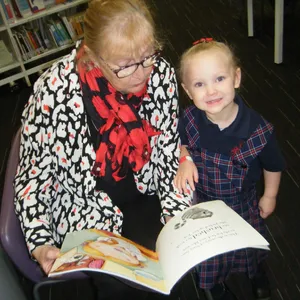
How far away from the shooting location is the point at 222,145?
127cm

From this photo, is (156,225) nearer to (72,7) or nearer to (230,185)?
(230,185)

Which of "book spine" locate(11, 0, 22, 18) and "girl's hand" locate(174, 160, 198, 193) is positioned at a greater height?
"book spine" locate(11, 0, 22, 18)

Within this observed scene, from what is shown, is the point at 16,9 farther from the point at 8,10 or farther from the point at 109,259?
the point at 109,259

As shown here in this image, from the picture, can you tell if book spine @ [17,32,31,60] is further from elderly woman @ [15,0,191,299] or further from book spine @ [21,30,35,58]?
elderly woman @ [15,0,191,299]

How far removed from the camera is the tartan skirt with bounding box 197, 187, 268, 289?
4.49 ft

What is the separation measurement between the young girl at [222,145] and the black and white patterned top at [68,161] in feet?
0.21

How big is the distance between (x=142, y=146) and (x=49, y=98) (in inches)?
12.6

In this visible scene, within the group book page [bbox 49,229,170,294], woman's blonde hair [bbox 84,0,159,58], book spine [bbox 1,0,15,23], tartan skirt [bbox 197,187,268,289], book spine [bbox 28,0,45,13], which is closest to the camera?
book page [bbox 49,229,170,294]

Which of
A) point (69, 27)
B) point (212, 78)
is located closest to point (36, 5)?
point (69, 27)

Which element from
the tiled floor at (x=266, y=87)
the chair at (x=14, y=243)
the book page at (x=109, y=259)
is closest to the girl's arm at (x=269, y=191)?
the tiled floor at (x=266, y=87)

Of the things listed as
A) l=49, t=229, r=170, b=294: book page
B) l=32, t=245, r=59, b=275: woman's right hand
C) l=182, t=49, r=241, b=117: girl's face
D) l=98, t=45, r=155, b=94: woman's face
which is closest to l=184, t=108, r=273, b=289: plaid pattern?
l=182, t=49, r=241, b=117: girl's face

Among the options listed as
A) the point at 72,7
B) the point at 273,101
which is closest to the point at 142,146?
the point at 273,101

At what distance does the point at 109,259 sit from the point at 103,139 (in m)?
0.41

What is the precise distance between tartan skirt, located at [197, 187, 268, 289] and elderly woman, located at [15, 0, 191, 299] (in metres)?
0.21
